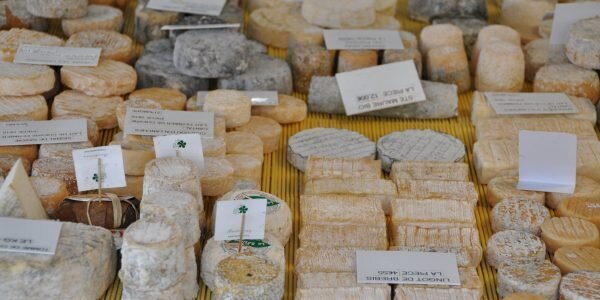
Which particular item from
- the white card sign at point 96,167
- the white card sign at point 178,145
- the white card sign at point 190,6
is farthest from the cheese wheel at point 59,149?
the white card sign at point 190,6

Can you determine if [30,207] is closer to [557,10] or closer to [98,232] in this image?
[98,232]

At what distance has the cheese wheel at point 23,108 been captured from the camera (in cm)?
332

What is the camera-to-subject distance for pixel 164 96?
11.8 ft

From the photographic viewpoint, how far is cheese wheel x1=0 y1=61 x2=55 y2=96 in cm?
338

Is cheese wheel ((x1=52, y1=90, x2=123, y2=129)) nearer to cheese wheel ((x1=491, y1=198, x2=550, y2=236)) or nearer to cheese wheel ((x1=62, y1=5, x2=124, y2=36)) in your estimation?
cheese wheel ((x1=62, y1=5, x2=124, y2=36))

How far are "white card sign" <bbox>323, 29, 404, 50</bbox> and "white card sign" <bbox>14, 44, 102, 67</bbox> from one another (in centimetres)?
107

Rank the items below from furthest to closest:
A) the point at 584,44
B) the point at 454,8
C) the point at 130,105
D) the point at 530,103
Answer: the point at 454,8, the point at 584,44, the point at 530,103, the point at 130,105

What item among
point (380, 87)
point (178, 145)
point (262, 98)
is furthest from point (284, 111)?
point (178, 145)

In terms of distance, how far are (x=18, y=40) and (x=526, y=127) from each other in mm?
2250

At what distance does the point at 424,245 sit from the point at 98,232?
1080 millimetres

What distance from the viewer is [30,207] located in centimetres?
262

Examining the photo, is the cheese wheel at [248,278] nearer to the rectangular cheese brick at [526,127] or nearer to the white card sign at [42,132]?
the white card sign at [42,132]

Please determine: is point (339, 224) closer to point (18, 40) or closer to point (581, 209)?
point (581, 209)

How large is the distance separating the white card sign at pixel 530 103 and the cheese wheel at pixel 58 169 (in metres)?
1.80
